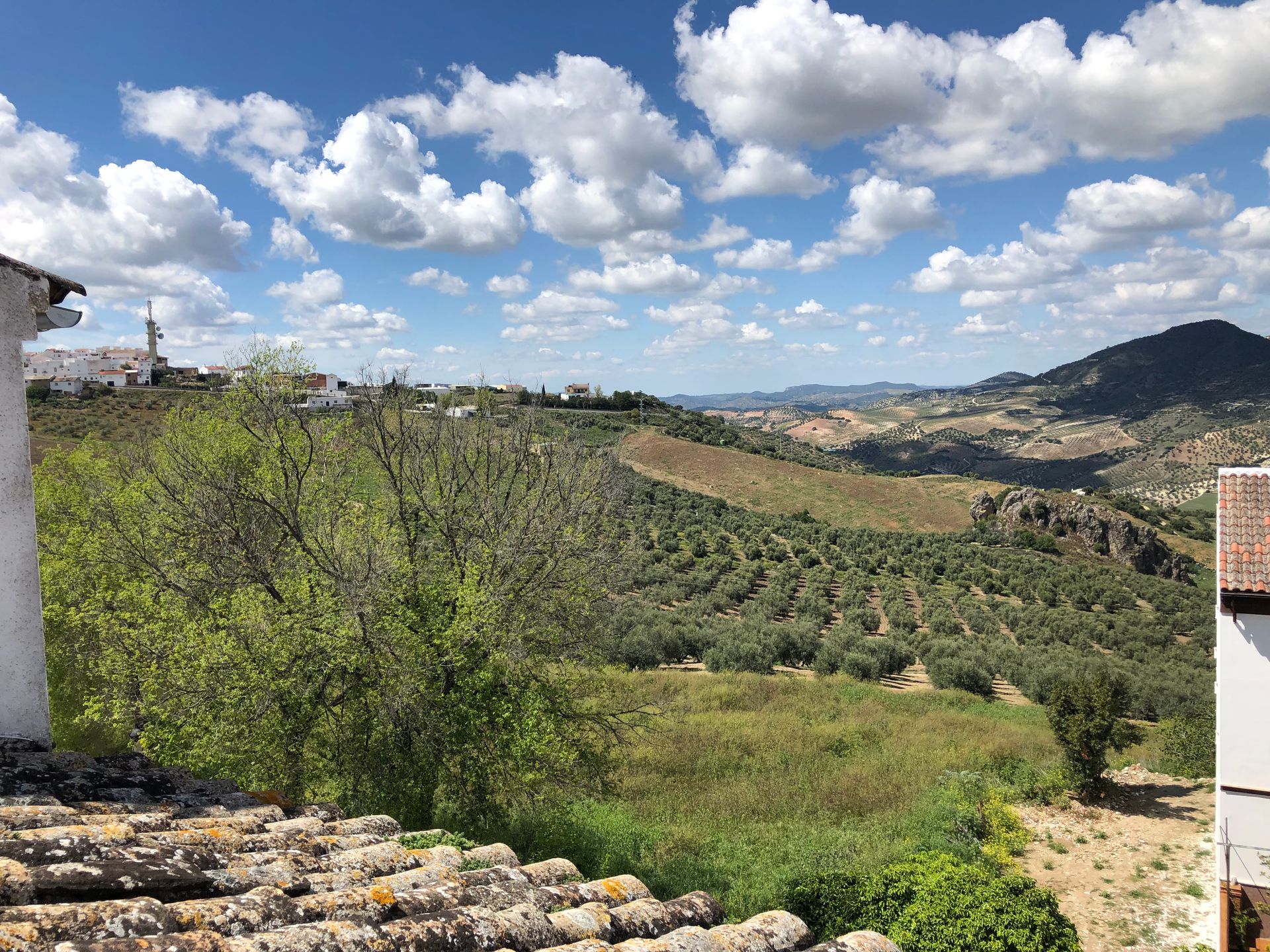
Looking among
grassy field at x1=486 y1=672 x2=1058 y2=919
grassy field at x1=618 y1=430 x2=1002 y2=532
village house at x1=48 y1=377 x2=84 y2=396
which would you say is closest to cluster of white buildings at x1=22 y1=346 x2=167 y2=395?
village house at x1=48 y1=377 x2=84 y2=396

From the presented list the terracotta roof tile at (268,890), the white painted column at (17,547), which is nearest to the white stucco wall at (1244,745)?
the terracotta roof tile at (268,890)

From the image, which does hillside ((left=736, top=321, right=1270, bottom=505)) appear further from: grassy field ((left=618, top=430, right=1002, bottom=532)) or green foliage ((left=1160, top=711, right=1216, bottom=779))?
green foliage ((left=1160, top=711, right=1216, bottom=779))

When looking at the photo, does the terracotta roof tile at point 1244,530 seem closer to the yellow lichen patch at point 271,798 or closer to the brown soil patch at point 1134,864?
the brown soil patch at point 1134,864

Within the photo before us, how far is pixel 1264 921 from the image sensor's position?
10.8 meters

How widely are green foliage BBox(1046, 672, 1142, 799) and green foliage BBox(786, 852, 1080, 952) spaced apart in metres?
8.58

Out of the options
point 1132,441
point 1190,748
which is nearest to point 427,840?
point 1190,748

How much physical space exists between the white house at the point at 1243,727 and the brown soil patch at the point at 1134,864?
1237 millimetres

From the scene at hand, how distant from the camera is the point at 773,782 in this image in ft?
50.8

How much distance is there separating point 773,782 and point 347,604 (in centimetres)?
1046

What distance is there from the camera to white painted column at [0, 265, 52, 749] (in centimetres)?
514

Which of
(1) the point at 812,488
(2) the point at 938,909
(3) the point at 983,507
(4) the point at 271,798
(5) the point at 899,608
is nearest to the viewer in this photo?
(4) the point at 271,798

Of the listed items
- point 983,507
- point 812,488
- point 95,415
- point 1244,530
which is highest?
point 95,415

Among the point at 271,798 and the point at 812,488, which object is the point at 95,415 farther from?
the point at 271,798

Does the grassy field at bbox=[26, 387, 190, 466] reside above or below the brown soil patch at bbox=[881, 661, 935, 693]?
above
